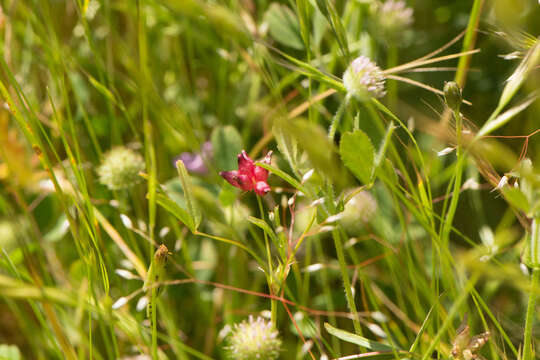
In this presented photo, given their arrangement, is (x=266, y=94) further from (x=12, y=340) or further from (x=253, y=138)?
(x=12, y=340)

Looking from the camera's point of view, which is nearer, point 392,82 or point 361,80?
point 361,80

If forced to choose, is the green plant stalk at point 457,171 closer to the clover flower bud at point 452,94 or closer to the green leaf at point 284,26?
the clover flower bud at point 452,94

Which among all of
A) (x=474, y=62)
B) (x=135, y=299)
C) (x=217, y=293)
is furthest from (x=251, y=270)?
(x=474, y=62)

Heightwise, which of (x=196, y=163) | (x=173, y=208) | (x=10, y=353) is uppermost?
(x=173, y=208)

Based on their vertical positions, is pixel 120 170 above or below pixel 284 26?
below

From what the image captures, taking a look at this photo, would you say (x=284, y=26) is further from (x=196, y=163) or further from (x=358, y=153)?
(x=358, y=153)

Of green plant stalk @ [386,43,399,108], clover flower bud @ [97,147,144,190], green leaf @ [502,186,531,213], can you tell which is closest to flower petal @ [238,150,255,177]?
green leaf @ [502,186,531,213]

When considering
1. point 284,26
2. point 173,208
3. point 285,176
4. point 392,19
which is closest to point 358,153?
point 285,176
